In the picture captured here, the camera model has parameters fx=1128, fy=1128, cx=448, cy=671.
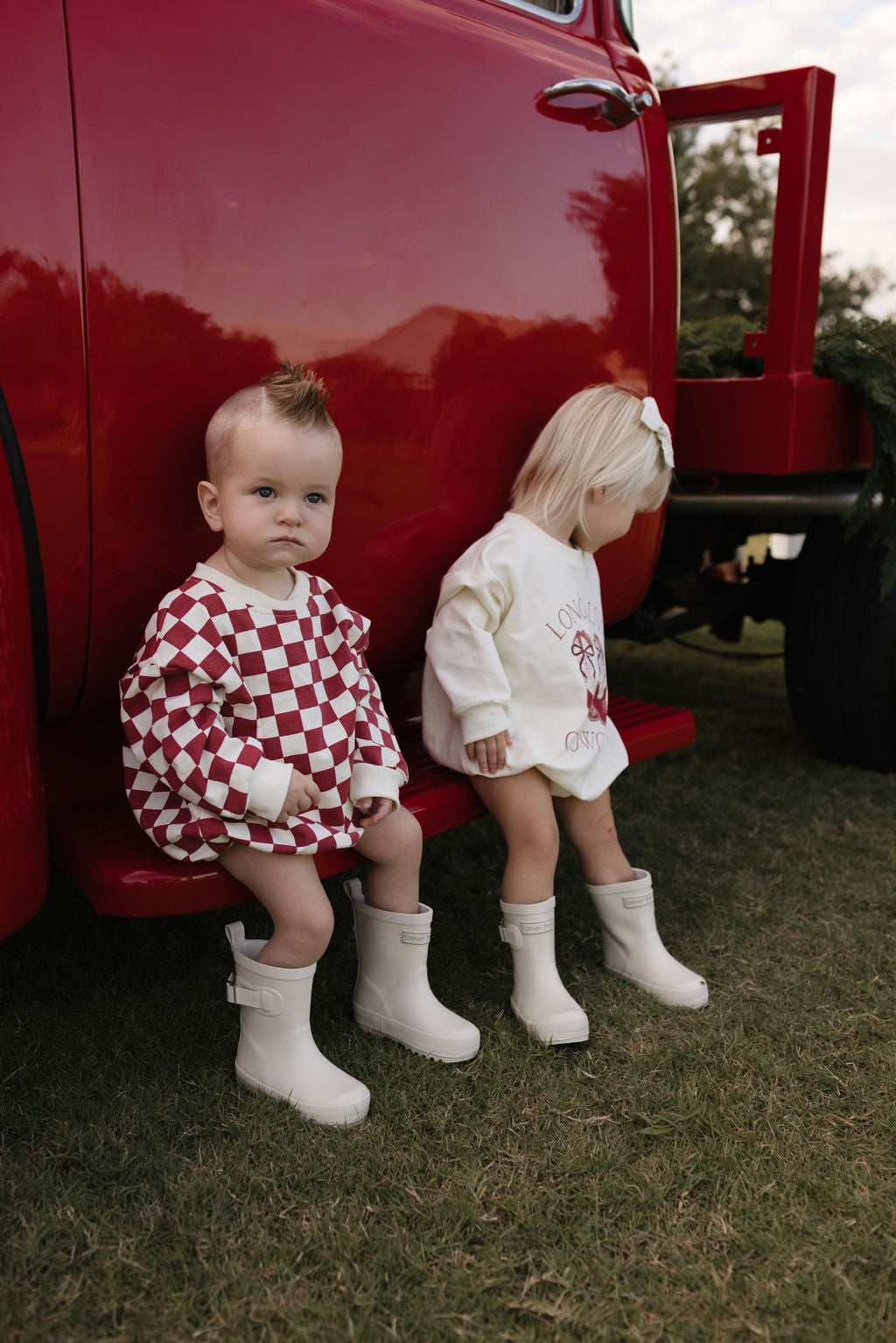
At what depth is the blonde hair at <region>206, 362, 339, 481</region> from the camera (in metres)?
1.45

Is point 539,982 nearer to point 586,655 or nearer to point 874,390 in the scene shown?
point 586,655

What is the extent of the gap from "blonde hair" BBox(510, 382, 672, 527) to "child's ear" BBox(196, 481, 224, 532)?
581 millimetres

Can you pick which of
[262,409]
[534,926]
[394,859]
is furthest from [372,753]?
[262,409]

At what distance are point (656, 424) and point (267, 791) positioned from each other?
37.2 inches

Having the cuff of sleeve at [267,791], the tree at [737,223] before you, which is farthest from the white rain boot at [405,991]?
the tree at [737,223]

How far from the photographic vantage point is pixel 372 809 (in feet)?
5.29

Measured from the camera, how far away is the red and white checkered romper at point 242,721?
1418mm

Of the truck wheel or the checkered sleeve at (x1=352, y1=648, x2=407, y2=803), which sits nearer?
the checkered sleeve at (x1=352, y1=648, x2=407, y2=803)

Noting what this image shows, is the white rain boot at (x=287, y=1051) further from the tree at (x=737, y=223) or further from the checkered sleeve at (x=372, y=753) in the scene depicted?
the tree at (x=737, y=223)

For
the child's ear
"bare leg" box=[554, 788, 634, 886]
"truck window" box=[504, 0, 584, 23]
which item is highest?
"truck window" box=[504, 0, 584, 23]

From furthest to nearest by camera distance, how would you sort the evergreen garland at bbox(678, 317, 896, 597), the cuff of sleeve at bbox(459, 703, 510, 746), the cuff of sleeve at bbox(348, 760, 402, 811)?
the evergreen garland at bbox(678, 317, 896, 597), the cuff of sleeve at bbox(459, 703, 510, 746), the cuff of sleeve at bbox(348, 760, 402, 811)

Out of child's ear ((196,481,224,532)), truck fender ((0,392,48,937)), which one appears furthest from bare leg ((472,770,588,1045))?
truck fender ((0,392,48,937))

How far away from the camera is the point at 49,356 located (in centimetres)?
133

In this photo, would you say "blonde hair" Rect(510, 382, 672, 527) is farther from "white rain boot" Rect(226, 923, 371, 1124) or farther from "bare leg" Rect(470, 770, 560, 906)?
"white rain boot" Rect(226, 923, 371, 1124)
